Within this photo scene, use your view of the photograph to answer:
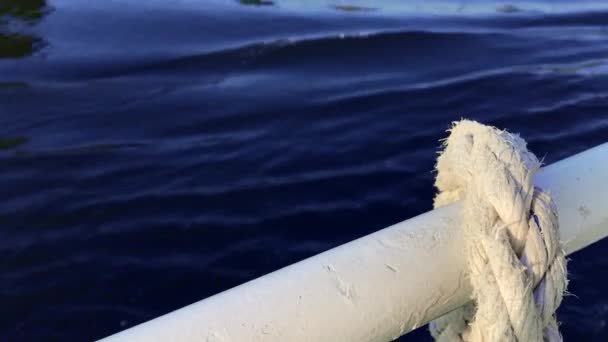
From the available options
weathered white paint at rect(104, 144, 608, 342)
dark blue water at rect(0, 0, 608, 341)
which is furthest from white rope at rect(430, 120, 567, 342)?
dark blue water at rect(0, 0, 608, 341)

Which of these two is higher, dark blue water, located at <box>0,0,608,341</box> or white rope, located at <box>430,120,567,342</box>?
white rope, located at <box>430,120,567,342</box>

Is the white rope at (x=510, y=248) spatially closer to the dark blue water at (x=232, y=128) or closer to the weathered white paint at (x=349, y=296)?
the weathered white paint at (x=349, y=296)

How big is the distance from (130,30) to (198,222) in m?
2.64

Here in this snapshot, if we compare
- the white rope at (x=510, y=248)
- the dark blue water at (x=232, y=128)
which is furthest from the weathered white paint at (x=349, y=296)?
the dark blue water at (x=232, y=128)

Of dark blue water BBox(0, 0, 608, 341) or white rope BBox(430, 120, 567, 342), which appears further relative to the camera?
dark blue water BBox(0, 0, 608, 341)

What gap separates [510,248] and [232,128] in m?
2.57

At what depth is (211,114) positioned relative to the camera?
11.6 feet

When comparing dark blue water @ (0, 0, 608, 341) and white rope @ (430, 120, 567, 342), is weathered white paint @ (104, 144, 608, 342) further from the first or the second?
dark blue water @ (0, 0, 608, 341)

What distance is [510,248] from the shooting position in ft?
3.15

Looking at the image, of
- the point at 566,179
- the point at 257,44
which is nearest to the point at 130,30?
the point at 257,44

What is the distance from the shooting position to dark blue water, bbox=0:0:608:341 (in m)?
2.37

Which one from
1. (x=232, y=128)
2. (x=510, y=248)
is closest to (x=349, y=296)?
(x=510, y=248)

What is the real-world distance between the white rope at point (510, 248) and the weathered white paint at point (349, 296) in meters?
0.05

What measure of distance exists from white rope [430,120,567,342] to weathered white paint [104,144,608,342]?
→ 0.05m
